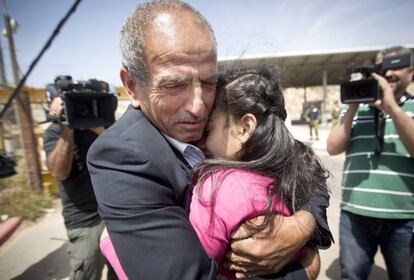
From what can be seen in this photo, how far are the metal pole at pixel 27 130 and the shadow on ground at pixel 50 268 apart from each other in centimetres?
241

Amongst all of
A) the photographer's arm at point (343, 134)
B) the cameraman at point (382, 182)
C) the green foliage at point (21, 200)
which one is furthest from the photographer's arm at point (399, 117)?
the green foliage at point (21, 200)

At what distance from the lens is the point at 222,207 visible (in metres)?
0.94

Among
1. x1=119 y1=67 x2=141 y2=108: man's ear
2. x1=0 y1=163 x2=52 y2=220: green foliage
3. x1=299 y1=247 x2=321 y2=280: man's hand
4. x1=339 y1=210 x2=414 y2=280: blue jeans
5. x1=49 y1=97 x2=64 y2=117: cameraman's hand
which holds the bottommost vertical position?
x1=0 y1=163 x2=52 y2=220: green foliage

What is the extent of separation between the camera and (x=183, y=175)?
1004 mm

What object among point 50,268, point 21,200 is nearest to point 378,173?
point 50,268

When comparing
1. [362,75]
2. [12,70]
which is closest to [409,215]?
[362,75]

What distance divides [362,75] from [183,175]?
1937mm

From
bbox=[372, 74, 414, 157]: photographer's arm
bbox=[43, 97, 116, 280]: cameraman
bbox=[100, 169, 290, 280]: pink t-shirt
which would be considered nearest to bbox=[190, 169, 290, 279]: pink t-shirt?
bbox=[100, 169, 290, 280]: pink t-shirt

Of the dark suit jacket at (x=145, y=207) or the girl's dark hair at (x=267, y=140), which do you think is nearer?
the dark suit jacket at (x=145, y=207)

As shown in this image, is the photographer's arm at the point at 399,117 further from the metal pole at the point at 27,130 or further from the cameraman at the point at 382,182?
the metal pole at the point at 27,130

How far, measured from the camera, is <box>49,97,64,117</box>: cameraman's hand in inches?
89.3

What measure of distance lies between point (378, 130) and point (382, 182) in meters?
0.40

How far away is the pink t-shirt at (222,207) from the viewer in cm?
95

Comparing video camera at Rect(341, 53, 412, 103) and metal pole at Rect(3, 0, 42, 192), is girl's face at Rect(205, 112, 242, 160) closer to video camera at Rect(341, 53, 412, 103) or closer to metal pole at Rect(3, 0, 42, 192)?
video camera at Rect(341, 53, 412, 103)
